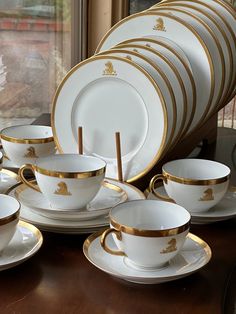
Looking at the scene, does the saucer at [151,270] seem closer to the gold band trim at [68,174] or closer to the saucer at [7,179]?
the gold band trim at [68,174]

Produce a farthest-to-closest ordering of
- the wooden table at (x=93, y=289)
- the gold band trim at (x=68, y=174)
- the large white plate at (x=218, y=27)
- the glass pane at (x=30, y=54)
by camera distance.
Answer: the glass pane at (x=30, y=54)
the large white plate at (x=218, y=27)
the gold band trim at (x=68, y=174)
the wooden table at (x=93, y=289)

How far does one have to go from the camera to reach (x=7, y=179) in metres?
0.93

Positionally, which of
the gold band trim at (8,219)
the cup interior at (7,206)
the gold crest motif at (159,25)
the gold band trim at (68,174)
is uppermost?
the gold crest motif at (159,25)

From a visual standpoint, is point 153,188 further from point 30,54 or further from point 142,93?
point 30,54

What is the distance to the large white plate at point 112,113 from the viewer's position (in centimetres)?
94

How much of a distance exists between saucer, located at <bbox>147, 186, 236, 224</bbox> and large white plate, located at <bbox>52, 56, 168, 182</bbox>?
0.30 ft

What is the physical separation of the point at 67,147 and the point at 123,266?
38cm

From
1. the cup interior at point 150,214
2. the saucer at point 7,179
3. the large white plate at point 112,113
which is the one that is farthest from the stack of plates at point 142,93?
the cup interior at point 150,214

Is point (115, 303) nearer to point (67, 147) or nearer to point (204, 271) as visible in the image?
point (204, 271)

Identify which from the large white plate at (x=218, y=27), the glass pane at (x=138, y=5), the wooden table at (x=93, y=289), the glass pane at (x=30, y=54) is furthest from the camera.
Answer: the glass pane at (x=138, y=5)

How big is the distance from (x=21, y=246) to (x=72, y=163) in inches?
7.2

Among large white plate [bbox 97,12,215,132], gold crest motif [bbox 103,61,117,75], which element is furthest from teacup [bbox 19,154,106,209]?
large white plate [bbox 97,12,215,132]

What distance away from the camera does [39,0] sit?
201 centimetres

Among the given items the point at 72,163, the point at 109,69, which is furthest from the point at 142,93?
the point at 72,163
